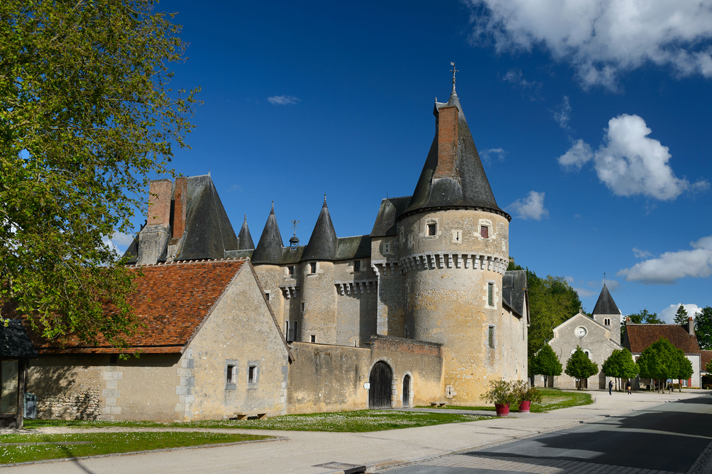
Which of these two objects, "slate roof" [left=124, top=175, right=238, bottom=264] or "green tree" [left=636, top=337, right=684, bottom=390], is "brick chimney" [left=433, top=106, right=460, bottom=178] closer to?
"slate roof" [left=124, top=175, right=238, bottom=264]

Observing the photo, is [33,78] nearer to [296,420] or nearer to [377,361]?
[296,420]

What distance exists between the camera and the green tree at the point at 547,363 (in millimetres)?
62875

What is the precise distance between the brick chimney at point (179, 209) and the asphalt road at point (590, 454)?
105 feet

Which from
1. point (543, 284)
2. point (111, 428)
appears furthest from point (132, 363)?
point (543, 284)

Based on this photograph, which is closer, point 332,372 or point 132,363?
point 132,363

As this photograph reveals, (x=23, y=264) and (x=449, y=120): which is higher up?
(x=449, y=120)

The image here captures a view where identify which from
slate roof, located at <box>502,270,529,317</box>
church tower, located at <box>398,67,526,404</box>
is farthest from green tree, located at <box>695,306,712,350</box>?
church tower, located at <box>398,67,526,404</box>

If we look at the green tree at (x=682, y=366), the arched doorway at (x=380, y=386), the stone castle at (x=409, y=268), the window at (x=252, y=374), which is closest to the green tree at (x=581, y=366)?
the green tree at (x=682, y=366)

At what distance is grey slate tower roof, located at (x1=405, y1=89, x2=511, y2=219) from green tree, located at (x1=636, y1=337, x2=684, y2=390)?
33698 millimetres

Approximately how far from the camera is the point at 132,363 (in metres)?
19.5

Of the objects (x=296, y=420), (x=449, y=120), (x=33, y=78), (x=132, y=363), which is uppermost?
(x=449, y=120)

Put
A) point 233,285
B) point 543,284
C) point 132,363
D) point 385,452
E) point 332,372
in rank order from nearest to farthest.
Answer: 1. point 385,452
2. point 132,363
3. point 233,285
4. point 332,372
5. point 543,284

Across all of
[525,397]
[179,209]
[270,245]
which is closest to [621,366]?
[270,245]

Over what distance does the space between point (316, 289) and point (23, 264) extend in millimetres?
29387
